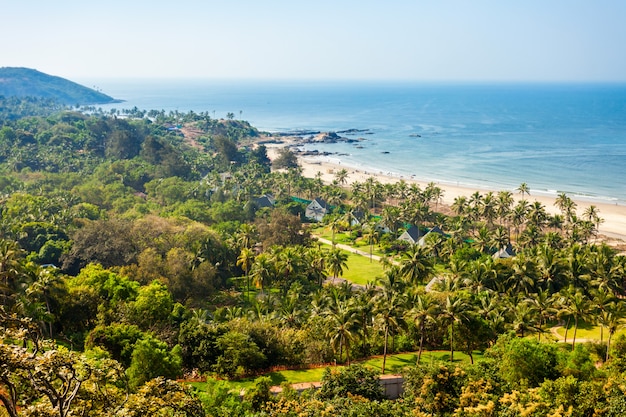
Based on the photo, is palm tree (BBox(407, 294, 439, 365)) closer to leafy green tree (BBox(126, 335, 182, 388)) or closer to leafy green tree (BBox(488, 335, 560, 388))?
leafy green tree (BBox(488, 335, 560, 388))

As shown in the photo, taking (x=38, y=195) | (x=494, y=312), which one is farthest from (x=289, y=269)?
(x=38, y=195)

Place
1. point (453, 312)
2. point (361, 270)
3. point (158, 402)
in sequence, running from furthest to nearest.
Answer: point (361, 270)
point (453, 312)
point (158, 402)

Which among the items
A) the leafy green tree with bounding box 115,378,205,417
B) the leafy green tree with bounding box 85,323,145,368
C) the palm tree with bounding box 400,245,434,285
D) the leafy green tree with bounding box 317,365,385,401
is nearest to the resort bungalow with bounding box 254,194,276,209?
the palm tree with bounding box 400,245,434,285

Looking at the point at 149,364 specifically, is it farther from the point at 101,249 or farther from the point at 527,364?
the point at 101,249

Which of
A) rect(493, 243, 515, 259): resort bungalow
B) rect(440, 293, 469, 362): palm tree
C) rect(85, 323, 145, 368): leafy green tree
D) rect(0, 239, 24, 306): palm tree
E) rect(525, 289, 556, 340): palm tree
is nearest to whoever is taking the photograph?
rect(85, 323, 145, 368): leafy green tree

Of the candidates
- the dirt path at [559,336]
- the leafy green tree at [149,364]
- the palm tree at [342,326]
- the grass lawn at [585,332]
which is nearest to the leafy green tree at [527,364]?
the palm tree at [342,326]

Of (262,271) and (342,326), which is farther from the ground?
(342,326)

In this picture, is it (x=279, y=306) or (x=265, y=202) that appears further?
(x=265, y=202)

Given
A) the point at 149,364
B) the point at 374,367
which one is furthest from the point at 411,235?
the point at 149,364
